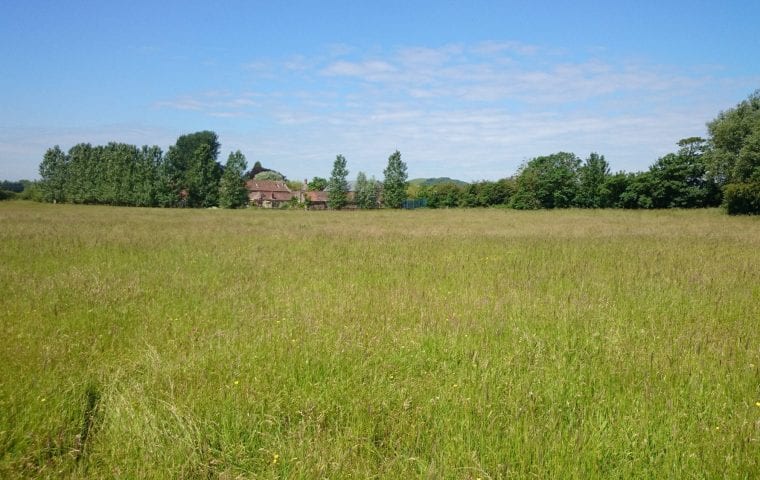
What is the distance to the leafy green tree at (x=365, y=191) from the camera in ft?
263

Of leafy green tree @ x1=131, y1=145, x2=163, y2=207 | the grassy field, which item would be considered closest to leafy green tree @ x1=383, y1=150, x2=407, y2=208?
leafy green tree @ x1=131, y1=145, x2=163, y2=207

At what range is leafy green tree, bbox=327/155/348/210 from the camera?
7369 centimetres

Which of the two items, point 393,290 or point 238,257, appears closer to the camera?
point 393,290

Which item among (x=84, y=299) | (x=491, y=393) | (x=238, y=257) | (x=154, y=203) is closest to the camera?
(x=491, y=393)

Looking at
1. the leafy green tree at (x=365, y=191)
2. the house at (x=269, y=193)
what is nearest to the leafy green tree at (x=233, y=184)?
the leafy green tree at (x=365, y=191)

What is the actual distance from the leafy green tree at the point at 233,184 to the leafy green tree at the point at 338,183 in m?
14.2

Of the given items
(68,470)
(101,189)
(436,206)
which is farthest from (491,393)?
(101,189)

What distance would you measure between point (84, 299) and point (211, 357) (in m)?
3.35

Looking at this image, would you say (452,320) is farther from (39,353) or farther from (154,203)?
(154,203)

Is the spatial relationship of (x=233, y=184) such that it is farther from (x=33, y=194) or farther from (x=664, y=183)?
(x=664, y=183)

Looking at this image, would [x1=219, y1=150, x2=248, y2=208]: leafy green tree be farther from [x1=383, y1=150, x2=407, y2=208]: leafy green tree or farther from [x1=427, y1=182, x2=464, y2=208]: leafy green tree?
[x1=427, y1=182, x2=464, y2=208]: leafy green tree

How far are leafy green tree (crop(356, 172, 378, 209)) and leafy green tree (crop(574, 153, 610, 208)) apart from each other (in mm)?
35208

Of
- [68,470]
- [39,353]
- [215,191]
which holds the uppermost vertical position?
[215,191]

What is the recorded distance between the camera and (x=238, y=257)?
11.0 metres
